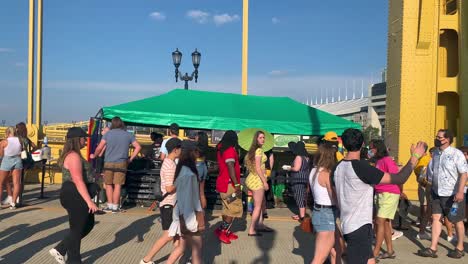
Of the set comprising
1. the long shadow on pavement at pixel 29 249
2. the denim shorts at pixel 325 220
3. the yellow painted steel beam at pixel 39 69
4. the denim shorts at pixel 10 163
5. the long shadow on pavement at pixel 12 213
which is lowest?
the long shadow on pavement at pixel 29 249

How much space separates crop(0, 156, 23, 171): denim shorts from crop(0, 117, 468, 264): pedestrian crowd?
6.9 inches

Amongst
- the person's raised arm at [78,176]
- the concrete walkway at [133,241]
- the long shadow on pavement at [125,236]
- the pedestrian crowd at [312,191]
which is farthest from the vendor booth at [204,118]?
the person's raised arm at [78,176]

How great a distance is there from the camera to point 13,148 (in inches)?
348

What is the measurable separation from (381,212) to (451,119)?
9.03m

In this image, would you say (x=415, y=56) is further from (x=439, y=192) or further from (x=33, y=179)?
(x=33, y=179)

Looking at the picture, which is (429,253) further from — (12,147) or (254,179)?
(12,147)

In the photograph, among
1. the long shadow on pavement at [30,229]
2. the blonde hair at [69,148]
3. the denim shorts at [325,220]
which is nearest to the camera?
the denim shorts at [325,220]

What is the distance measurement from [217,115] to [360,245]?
21.3ft

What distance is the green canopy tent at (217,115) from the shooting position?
32.6 feet

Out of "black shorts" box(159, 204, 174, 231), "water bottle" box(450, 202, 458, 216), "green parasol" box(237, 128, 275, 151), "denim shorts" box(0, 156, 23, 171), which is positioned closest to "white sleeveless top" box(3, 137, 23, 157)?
"denim shorts" box(0, 156, 23, 171)

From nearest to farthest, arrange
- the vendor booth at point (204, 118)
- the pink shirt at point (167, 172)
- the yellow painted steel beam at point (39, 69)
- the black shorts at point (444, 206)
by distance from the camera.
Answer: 1. the pink shirt at point (167, 172)
2. the black shorts at point (444, 206)
3. the vendor booth at point (204, 118)
4. the yellow painted steel beam at point (39, 69)

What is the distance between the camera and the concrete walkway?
6.02 metres

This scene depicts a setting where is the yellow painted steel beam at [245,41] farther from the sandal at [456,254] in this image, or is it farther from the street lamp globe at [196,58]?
the sandal at [456,254]

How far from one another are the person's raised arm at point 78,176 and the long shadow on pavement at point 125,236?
127cm
